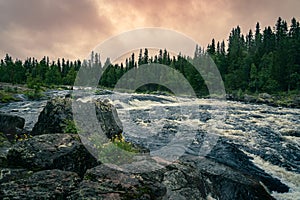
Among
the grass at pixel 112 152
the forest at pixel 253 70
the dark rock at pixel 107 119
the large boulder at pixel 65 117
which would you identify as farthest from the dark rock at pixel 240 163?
the forest at pixel 253 70

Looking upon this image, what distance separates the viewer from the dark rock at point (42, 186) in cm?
500

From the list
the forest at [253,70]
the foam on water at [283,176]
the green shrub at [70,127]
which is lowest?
the foam on water at [283,176]

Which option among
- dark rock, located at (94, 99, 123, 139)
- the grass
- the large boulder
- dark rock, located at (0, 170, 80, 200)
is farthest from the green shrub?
dark rock, located at (0, 170, 80, 200)

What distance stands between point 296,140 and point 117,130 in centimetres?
1275

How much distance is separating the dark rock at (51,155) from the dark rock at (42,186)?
65cm

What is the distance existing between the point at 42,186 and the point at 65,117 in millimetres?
4722

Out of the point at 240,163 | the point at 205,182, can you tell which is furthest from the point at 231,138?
the point at 205,182

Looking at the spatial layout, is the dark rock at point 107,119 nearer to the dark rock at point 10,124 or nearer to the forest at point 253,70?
the dark rock at point 10,124

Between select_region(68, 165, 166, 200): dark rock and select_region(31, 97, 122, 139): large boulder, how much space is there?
3383 mm

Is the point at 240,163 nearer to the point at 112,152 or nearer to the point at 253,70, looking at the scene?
the point at 112,152

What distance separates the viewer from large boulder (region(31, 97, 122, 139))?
963 cm

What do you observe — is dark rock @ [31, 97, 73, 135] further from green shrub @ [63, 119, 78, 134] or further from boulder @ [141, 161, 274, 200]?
boulder @ [141, 161, 274, 200]

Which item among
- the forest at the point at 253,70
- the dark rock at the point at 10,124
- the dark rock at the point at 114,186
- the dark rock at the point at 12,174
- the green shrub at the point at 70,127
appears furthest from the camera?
the forest at the point at 253,70

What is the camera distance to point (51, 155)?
664 centimetres
